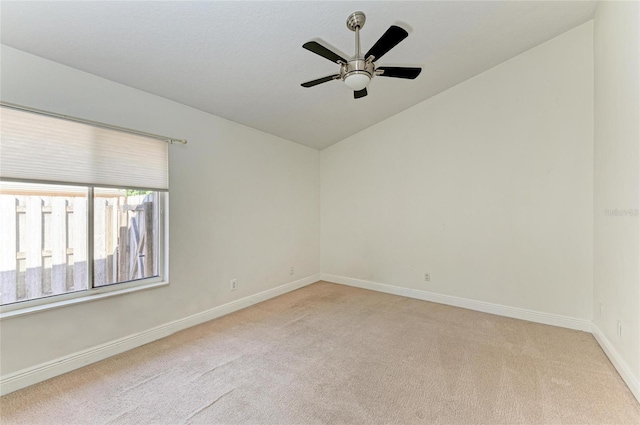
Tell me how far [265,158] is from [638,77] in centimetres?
362

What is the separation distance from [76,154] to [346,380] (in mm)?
2788

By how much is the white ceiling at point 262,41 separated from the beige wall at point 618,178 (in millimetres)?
588

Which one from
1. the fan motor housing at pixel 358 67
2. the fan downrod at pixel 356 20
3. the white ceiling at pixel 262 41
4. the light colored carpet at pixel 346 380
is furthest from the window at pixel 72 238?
the fan downrod at pixel 356 20

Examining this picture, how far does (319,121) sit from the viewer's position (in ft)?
12.7

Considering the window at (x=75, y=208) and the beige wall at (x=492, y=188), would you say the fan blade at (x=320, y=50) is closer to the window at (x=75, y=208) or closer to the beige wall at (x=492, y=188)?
the window at (x=75, y=208)

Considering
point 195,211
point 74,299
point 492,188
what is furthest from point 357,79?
point 74,299

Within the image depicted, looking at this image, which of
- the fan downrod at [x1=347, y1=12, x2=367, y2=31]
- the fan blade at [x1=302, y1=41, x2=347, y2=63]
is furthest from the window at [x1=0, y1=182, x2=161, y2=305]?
the fan downrod at [x1=347, y1=12, x2=367, y2=31]

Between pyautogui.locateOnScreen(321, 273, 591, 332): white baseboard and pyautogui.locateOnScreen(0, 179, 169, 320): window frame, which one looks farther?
pyautogui.locateOnScreen(321, 273, 591, 332): white baseboard

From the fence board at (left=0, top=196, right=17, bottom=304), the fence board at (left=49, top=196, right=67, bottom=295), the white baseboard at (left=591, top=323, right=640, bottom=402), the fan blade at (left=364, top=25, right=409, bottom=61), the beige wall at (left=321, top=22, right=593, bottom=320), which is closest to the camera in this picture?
the fan blade at (left=364, top=25, right=409, bottom=61)

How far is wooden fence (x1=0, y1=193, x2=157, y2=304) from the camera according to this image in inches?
79.9

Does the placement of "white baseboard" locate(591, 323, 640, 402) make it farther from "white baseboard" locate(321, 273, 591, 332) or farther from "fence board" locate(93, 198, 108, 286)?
"fence board" locate(93, 198, 108, 286)

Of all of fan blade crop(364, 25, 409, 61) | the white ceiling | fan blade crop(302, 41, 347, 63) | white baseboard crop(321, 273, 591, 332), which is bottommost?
white baseboard crop(321, 273, 591, 332)

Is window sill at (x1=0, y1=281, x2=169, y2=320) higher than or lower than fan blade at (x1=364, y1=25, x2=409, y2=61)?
lower

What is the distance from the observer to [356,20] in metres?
2.09
